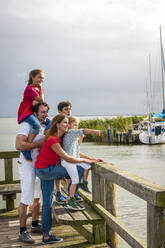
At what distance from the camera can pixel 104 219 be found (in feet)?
12.1

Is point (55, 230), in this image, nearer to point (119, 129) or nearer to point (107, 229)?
point (107, 229)

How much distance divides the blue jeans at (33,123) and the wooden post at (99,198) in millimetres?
875

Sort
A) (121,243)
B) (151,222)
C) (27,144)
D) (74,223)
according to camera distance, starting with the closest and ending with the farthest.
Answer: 1. (151,222)
2. (74,223)
3. (27,144)
4. (121,243)

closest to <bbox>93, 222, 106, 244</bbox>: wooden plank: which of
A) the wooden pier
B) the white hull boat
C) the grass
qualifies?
the wooden pier

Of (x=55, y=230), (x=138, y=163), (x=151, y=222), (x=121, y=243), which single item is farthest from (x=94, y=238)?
(x=138, y=163)

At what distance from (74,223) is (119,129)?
3567cm

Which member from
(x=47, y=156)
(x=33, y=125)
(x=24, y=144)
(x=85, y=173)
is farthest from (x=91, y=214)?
(x=33, y=125)

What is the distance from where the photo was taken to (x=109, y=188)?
3.95 m

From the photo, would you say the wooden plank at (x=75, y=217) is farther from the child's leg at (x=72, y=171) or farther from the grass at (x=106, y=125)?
the grass at (x=106, y=125)

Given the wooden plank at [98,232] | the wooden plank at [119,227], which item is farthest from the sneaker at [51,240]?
the wooden plank at [119,227]

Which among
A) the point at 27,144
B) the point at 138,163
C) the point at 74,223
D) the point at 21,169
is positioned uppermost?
the point at 27,144

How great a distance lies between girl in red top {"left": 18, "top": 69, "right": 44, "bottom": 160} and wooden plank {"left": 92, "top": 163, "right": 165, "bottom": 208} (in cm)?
85

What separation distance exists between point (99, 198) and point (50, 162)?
85 cm

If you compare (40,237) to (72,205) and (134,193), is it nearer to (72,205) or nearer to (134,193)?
(72,205)
